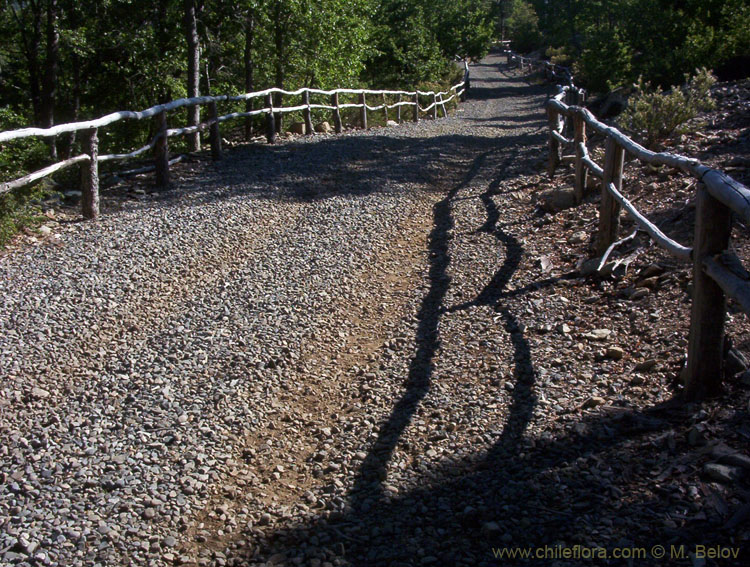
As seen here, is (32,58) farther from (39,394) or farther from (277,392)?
(277,392)

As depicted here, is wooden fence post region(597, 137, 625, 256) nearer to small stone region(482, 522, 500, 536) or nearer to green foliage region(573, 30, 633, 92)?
small stone region(482, 522, 500, 536)

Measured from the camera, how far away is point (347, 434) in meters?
4.22

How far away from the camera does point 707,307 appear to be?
3.64m

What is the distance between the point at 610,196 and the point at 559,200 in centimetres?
226

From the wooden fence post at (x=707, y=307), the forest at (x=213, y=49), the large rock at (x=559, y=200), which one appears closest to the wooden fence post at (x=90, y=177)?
the forest at (x=213, y=49)

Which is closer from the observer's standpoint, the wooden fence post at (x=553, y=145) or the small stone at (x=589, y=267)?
the small stone at (x=589, y=267)

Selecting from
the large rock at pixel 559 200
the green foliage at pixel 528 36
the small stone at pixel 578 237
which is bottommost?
the small stone at pixel 578 237

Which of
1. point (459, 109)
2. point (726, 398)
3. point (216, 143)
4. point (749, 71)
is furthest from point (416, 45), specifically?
point (726, 398)

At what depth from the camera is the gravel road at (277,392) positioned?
10.8ft

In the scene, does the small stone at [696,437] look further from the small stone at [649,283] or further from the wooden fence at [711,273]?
the small stone at [649,283]

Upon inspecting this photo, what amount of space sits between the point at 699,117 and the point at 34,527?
10.7m

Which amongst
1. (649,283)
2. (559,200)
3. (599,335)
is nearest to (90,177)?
(559,200)

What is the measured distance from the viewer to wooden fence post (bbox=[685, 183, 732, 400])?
3561 mm

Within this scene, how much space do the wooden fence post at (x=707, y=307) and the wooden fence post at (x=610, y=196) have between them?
2553 mm
